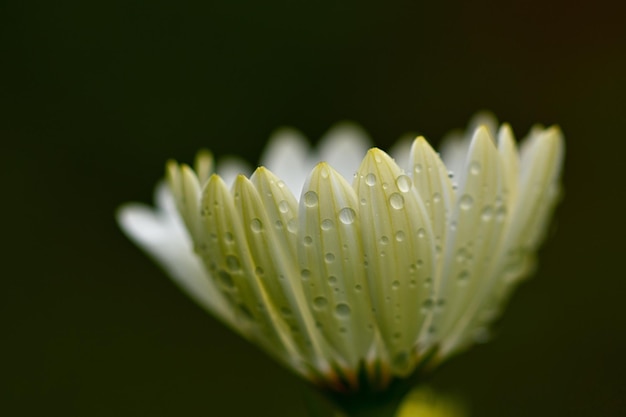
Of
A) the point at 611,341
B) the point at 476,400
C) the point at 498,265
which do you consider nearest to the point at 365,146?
the point at 498,265

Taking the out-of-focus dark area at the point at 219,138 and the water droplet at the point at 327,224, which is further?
the out-of-focus dark area at the point at 219,138

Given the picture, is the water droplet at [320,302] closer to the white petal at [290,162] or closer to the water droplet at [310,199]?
the water droplet at [310,199]

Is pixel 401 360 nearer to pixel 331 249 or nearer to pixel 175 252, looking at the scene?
pixel 331 249

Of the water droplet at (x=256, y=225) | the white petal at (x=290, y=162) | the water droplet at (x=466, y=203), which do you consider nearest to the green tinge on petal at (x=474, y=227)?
the water droplet at (x=466, y=203)

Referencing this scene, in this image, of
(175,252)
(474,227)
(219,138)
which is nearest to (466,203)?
(474,227)

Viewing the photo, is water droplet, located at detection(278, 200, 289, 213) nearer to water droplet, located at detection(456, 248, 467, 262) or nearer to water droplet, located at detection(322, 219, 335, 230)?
water droplet, located at detection(322, 219, 335, 230)

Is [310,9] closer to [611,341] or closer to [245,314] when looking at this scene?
[611,341]
